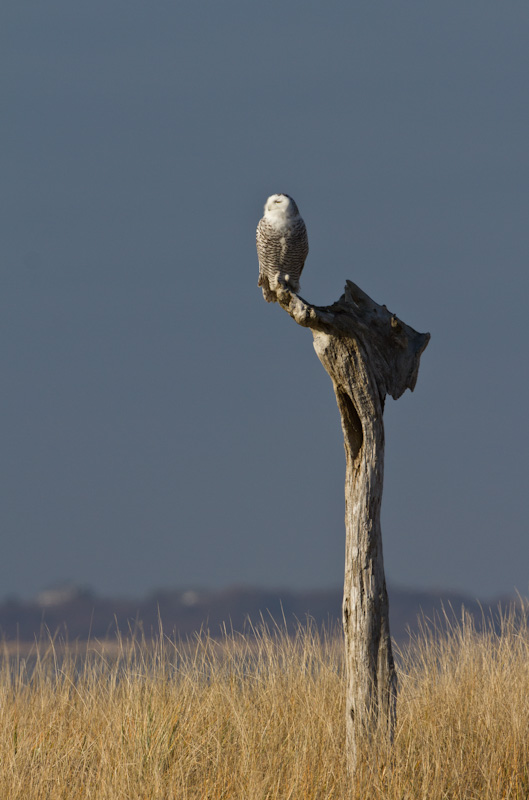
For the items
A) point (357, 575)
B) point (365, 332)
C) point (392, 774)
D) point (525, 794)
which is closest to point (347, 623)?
point (357, 575)

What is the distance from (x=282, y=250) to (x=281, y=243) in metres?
0.05

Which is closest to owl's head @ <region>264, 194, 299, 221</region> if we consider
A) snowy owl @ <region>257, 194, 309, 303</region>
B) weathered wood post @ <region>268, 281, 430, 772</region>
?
snowy owl @ <region>257, 194, 309, 303</region>

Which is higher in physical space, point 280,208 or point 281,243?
point 280,208

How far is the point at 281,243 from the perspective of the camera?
580 centimetres

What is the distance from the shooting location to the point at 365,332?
510 cm

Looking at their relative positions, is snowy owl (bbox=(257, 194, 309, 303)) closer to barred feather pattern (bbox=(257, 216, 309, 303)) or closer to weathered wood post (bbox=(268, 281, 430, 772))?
barred feather pattern (bbox=(257, 216, 309, 303))

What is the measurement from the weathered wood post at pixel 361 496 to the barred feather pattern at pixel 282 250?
83 cm

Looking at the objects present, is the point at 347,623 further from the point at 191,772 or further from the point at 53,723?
the point at 53,723

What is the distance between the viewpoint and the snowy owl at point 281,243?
5785 mm

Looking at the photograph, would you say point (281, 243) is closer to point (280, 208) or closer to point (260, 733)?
point (280, 208)

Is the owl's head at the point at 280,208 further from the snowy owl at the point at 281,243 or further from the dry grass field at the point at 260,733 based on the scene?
the dry grass field at the point at 260,733

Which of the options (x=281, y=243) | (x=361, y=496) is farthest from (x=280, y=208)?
(x=361, y=496)

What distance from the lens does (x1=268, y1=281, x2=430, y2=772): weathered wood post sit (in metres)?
4.93

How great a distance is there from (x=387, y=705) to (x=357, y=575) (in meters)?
0.80
